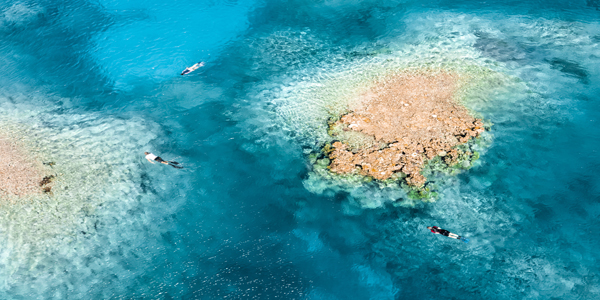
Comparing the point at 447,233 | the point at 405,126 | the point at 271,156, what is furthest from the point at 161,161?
the point at 447,233

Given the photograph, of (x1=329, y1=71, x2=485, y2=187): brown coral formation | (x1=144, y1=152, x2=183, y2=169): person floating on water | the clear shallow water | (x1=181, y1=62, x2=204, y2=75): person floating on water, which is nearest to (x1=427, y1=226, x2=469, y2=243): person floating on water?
the clear shallow water

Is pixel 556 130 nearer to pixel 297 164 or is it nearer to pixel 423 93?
pixel 423 93

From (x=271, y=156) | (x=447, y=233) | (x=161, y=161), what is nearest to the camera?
(x=447, y=233)

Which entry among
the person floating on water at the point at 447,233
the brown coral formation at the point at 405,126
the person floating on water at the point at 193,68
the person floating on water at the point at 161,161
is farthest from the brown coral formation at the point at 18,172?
the person floating on water at the point at 447,233

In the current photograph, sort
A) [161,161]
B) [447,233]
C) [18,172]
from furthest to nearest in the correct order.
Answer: [161,161], [18,172], [447,233]

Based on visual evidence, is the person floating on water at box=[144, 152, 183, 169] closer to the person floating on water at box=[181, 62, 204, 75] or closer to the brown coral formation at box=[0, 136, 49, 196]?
the brown coral formation at box=[0, 136, 49, 196]

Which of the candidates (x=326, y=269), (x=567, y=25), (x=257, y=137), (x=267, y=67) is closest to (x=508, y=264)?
(x=326, y=269)

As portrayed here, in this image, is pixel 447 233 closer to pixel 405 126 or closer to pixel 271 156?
pixel 405 126
